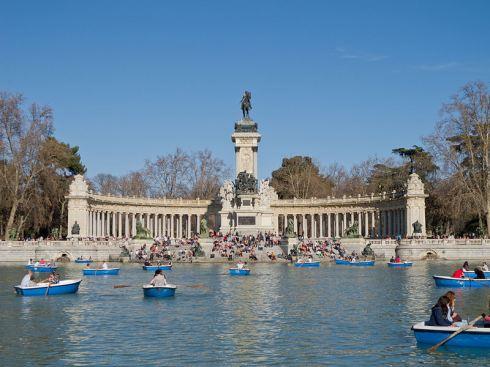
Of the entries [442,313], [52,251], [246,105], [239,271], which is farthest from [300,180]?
[442,313]

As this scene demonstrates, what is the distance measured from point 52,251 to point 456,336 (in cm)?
5123

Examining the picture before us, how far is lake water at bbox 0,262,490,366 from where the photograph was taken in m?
19.5

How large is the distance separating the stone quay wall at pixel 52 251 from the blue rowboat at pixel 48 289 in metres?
30.5

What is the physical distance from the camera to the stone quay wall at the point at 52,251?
65.0m

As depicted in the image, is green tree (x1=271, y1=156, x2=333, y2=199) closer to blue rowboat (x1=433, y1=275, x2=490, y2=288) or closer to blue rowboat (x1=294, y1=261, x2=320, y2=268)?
blue rowboat (x1=294, y1=261, x2=320, y2=268)

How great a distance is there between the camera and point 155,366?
60.5ft

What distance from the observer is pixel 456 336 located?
1992cm

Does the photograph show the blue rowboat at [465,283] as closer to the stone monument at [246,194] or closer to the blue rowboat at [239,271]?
the blue rowboat at [239,271]

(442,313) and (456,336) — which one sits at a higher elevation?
(442,313)

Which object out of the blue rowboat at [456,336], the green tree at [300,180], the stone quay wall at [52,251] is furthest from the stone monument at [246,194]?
the blue rowboat at [456,336]

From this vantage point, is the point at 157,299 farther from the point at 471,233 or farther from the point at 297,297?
the point at 471,233

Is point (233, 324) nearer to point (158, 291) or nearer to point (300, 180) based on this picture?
point (158, 291)

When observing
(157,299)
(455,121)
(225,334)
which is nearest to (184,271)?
(157,299)

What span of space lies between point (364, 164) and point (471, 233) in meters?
35.7
